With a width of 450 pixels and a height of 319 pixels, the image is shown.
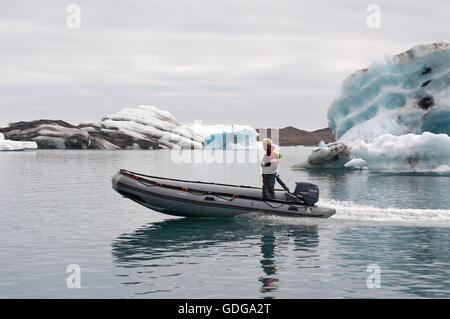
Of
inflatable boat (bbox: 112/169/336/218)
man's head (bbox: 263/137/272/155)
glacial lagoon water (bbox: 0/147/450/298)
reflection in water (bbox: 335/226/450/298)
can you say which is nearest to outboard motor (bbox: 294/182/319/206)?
inflatable boat (bbox: 112/169/336/218)

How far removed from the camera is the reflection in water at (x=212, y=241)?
1244cm

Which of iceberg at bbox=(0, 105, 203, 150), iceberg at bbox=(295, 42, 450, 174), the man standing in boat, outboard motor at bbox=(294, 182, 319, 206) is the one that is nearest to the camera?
the man standing in boat

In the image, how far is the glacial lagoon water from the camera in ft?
33.3

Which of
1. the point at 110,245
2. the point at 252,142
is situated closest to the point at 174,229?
the point at 110,245

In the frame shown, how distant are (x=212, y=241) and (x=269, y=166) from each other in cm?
350

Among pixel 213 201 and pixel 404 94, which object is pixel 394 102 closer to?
pixel 404 94

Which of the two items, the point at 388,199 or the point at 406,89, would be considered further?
the point at 406,89

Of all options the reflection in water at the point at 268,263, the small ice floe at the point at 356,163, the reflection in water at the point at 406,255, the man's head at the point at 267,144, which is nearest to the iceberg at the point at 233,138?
the small ice floe at the point at 356,163

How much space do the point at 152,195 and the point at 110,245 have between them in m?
3.59

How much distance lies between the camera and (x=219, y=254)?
1329 centimetres

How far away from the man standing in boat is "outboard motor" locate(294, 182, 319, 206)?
0.91 m

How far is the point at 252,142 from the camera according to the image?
152000 mm

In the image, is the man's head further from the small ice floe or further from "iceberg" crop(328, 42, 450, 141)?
"iceberg" crop(328, 42, 450, 141)
